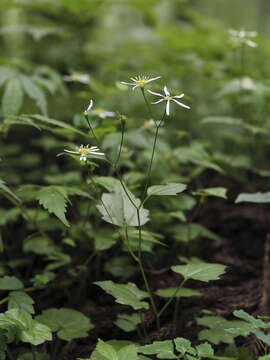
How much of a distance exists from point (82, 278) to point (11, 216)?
448 millimetres

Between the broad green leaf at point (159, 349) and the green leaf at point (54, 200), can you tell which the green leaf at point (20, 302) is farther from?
the broad green leaf at point (159, 349)

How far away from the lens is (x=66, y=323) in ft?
4.26

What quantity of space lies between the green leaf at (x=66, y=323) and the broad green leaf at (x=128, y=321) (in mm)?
109

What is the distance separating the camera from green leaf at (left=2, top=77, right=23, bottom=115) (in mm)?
1744

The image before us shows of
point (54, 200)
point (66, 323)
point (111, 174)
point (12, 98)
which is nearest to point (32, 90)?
point (12, 98)

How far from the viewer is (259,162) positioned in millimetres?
2207

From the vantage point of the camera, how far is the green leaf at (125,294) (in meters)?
1.14

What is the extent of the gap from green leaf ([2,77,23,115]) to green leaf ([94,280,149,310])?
3.23ft

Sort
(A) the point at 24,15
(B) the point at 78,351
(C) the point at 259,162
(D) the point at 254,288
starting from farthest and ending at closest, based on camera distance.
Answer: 1. (A) the point at 24,15
2. (C) the point at 259,162
3. (D) the point at 254,288
4. (B) the point at 78,351

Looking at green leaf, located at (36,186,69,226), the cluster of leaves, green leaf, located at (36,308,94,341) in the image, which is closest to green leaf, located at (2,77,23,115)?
the cluster of leaves

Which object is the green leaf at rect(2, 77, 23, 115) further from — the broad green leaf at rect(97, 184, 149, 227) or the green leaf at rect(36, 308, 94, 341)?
the green leaf at rect(36, 308, 94, 341)

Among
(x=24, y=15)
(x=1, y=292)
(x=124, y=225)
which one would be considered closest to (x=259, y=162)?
(x=124, y=225)

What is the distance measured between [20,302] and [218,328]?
26.6 inches

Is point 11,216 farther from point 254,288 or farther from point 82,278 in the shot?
point 254,288
